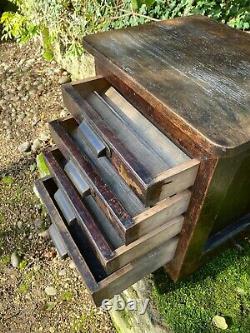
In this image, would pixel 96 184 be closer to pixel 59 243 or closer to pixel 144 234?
pixel 144 234

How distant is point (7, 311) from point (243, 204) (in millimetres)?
1769

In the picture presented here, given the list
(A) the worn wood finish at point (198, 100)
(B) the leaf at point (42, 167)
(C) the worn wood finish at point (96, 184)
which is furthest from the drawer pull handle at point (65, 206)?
(B) the leaf at point (42, 167)

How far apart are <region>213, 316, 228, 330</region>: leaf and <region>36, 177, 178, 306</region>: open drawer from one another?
0.41m

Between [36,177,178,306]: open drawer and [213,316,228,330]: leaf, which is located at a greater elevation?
[36,177,178,306]: open drawer

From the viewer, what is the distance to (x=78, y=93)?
158cm

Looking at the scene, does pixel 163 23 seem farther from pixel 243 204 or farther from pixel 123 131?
pixel 243 204

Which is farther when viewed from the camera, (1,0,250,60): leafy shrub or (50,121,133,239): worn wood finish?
(1,0,250,60): leafy shrub

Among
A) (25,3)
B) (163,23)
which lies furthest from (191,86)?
(25,3)

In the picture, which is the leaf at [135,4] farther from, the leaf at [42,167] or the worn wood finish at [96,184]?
the worn wood finish at [96,184]

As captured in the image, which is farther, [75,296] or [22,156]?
[22,156]

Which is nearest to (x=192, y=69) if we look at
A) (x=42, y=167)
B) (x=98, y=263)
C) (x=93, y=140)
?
(x=93, y=140)

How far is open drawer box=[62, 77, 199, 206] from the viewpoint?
3.89 feet

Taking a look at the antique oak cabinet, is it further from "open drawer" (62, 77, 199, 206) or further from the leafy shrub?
the leafy shrub

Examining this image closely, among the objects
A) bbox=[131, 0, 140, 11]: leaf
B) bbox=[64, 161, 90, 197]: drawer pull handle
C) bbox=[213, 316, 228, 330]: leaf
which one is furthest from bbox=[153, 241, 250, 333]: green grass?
bbox=[131, 0, 140, 11]: leaf
